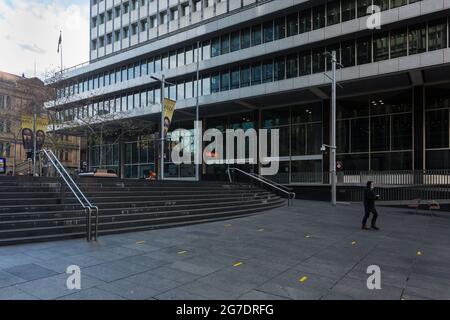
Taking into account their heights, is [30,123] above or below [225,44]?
below

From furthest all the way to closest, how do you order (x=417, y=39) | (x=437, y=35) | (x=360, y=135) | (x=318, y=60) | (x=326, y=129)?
(x=326, y=129), (x=360, y=135), (x=318, y=60), (x=417, y=39), (x=437, y=35)

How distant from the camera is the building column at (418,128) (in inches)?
982

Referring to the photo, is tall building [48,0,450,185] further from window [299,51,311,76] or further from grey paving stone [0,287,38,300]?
grey paving stone [0,287,38,300]

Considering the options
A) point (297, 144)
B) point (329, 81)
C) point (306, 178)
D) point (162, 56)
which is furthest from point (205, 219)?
point (162, 56)

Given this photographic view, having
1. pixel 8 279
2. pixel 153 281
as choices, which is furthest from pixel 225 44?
pixel 8 279

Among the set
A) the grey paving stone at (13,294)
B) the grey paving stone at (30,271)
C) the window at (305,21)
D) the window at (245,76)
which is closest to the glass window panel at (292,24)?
the window at (305,21)

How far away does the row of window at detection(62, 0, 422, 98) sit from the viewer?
28.2 m

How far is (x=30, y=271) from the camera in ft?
20.8

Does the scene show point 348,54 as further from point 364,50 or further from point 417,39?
point 417,39

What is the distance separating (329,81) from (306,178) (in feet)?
23.7

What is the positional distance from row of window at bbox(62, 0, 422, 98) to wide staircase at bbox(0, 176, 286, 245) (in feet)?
57.7

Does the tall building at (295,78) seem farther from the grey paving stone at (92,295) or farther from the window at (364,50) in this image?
the grey paving stone at (92,295)

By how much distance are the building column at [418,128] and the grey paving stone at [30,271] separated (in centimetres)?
2463

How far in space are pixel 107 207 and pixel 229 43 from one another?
81.5 feet
